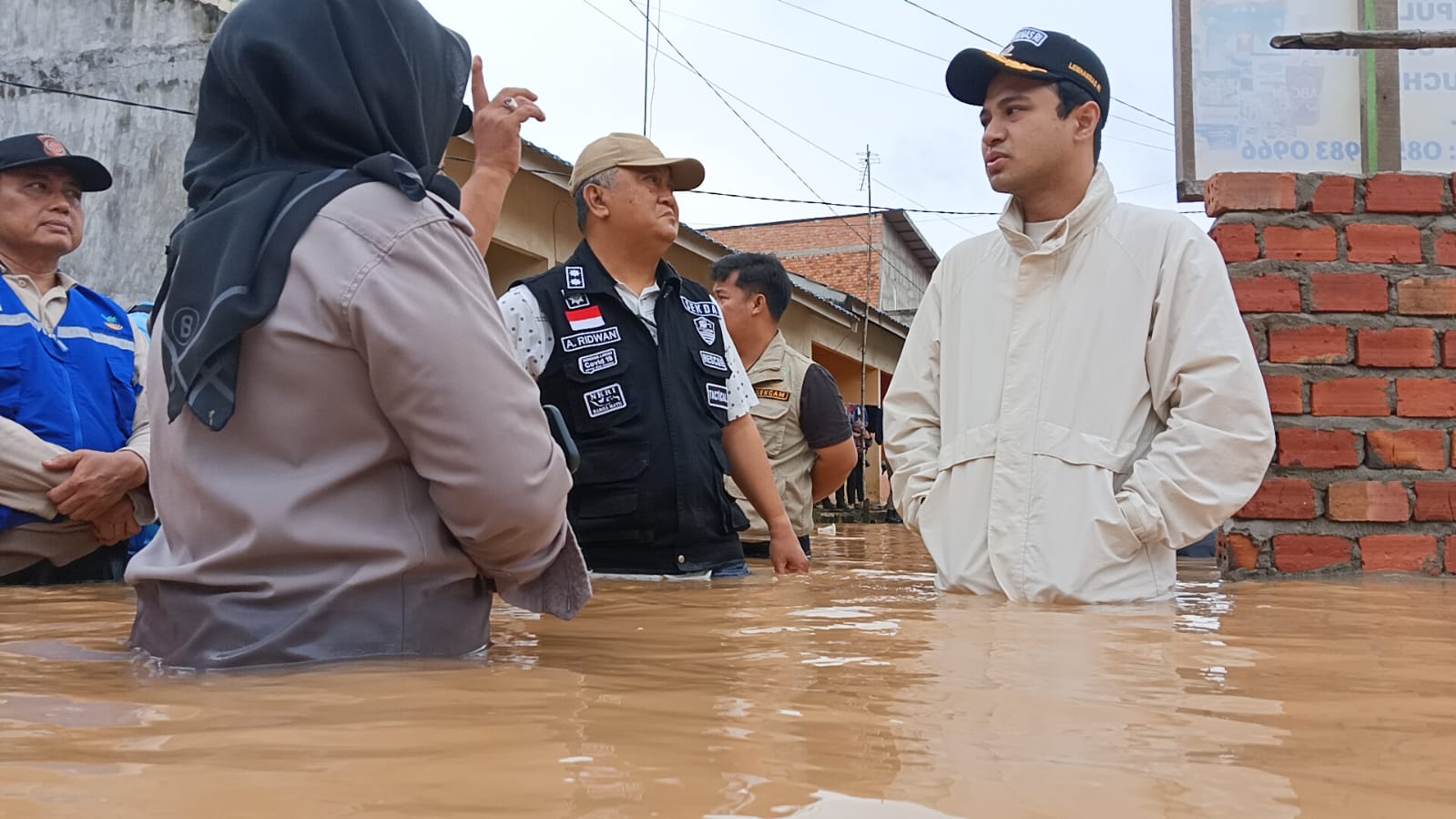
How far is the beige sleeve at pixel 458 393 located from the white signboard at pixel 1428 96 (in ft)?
13.5

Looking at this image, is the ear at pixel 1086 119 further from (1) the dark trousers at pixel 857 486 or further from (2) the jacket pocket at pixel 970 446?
(1) the dark trousers at pixel 857 486

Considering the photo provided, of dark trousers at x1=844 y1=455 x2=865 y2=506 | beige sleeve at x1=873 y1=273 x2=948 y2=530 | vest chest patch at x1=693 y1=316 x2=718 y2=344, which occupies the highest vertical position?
vest chest patch at x1=693 y1=316 x2=718 y2=344

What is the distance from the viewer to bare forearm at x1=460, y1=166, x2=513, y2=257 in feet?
9.73

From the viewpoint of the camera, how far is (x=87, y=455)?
3988mm

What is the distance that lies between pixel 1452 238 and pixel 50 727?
461 cm

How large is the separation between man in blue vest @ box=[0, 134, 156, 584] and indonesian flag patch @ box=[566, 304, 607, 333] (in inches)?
55.8

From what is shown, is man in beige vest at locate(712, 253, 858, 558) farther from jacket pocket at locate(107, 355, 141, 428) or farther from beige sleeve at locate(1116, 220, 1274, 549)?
jacket pocket at locate(107, 355, 141, 428)

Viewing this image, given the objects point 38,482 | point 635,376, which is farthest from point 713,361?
point 38,482

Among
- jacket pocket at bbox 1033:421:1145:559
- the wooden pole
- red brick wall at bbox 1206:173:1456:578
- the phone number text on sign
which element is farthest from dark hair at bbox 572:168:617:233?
the wooden pole

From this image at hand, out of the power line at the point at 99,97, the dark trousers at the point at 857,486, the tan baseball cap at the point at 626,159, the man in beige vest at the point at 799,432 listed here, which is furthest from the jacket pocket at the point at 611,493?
the dark trousers at the point at 857,486

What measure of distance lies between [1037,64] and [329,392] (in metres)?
2.42

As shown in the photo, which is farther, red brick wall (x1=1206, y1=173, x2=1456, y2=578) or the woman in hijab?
red brick wall (x1=1206, y1=173, x2=1456, y2=578)

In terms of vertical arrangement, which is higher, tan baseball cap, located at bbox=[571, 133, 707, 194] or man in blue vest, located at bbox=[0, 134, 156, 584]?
tan baseball cap, located at bbox=[571, 133, 707, 194]

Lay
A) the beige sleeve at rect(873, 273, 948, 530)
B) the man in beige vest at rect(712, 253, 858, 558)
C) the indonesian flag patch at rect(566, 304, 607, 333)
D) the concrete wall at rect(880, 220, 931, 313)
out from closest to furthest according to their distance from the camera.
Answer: the beige sleeve at rect(873, 273, 948, 530)
the indonesian flag patch at rect(566, 304, 607, 333)
the man in beige vest at rect(712, 253, 858, 558)
the concrete wall at rect(880, 220, 931, 313)
